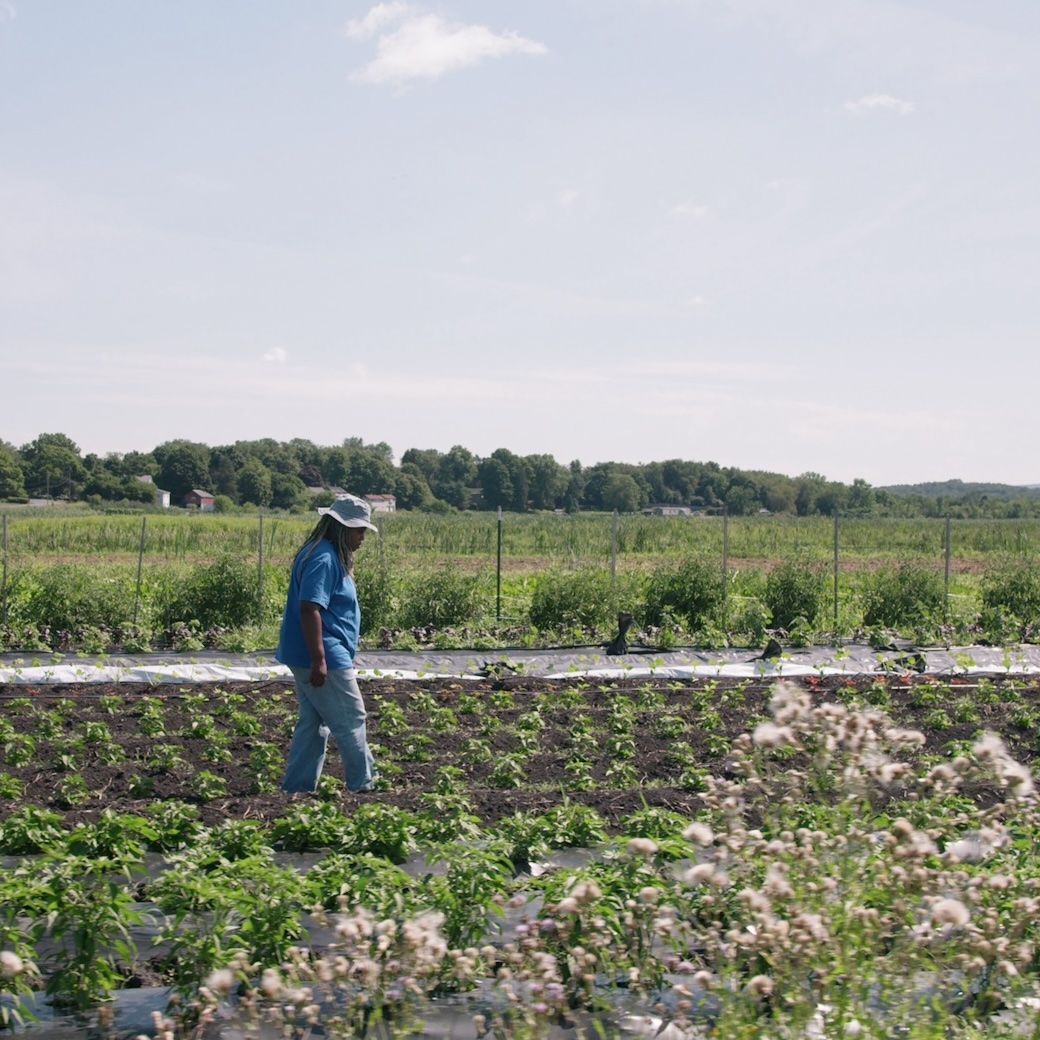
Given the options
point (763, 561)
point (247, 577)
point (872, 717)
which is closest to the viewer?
point (872, 717)

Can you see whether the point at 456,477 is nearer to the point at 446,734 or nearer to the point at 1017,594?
the point at 1017,594

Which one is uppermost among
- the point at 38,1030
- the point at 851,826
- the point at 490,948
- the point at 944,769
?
the point at 944,769

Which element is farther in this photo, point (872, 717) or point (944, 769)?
point (872, 717)

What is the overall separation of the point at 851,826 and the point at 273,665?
25.3 feet

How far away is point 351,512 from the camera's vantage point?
5.70 metres

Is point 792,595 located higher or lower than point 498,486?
lower

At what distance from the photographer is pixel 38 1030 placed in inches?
126

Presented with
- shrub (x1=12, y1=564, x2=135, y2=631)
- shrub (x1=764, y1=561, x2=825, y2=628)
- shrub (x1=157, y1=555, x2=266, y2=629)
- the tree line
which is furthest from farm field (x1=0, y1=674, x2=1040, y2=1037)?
the tree line

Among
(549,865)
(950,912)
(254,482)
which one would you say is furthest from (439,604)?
(254,482)

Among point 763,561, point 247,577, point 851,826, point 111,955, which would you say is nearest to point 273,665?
point 247,577

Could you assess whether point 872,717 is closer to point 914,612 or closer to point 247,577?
point 247,577

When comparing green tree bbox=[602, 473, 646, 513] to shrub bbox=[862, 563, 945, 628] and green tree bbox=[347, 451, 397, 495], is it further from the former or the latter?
shrub bbox=[862, 563, 945, 628]

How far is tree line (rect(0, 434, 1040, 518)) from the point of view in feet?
251

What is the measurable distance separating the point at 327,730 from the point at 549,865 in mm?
1772
